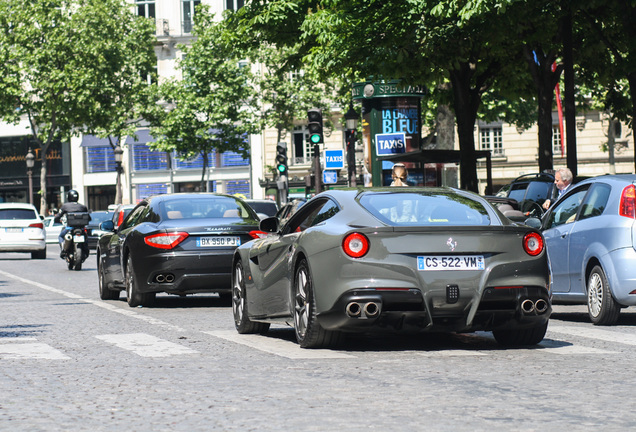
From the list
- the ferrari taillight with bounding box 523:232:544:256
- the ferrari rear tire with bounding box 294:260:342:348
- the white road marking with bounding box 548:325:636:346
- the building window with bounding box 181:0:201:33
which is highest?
the building window with bounding box 181:0:201:33

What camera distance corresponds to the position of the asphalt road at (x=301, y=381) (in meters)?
6.25

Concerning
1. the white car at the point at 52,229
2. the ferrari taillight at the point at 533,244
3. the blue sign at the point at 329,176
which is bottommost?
the white car at the point at 52,229

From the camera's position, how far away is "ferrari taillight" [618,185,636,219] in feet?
39.3

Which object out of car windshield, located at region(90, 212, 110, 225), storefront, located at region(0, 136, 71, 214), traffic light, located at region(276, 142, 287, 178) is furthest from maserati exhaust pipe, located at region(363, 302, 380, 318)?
storefront, located at region(0, 136, 71, 214)

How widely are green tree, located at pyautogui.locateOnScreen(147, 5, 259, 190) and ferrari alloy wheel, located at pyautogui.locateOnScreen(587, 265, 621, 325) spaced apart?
5097 cm

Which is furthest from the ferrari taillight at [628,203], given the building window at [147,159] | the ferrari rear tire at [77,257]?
the building window at [147,159]

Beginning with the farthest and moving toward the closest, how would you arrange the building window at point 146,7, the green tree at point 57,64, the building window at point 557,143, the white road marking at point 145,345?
the building window at point 146,7
the building window at point 557,143
the green tree at point 57,64
the white road marking at point 145,345

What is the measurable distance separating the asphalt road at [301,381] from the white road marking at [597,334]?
0.04 feet

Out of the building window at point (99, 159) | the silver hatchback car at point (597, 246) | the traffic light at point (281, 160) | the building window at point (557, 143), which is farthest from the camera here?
the building window at point (99, 159)

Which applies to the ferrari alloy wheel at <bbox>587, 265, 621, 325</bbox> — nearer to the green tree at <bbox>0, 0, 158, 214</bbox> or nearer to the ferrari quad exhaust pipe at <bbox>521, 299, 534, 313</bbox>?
the ferrari quad exhaust pipe at <bbox>521, 299, 534, 313</bbox>

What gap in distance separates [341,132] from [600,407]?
66.6 meters

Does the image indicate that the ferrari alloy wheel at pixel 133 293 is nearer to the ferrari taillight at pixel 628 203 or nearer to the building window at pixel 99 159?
the ferrari taillight at pixel 628 203

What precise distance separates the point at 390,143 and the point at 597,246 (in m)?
21.8

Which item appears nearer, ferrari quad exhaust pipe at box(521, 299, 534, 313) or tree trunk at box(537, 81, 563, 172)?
ferrari quad exhaust pipe at box(521, 299, 534, 313)
